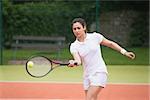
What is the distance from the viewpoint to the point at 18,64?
47.2 feet

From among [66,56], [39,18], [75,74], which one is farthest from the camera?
[39,18]

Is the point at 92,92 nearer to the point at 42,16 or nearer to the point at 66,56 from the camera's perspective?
the point at 66,56

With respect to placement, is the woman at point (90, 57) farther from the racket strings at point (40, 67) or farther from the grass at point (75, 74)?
the grass at point (75, 74)

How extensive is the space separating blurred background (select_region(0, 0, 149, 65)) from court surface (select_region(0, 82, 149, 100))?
4500mm

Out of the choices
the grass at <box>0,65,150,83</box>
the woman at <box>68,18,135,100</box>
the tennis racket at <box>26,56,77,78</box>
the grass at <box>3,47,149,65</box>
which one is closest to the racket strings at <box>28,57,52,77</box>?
the tennis racket at <box>26,56,77,78</box>

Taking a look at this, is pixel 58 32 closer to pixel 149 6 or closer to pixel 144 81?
pixel 149 6

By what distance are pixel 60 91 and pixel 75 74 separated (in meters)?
3.13

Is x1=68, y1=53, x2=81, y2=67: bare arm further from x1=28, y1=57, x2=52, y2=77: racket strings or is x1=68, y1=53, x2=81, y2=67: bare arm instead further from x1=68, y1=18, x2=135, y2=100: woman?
x1=28, y1=57, x2=52, y2=77: racket strings

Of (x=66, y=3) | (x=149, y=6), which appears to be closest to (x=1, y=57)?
(x=66, y=3)

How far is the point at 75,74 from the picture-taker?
480 inches

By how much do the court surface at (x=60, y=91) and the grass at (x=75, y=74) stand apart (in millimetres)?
954

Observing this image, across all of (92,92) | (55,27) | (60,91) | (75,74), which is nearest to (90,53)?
(92,92)

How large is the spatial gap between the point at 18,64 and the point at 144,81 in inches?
190

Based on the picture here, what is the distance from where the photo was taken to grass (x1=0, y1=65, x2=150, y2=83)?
11.1 meters
